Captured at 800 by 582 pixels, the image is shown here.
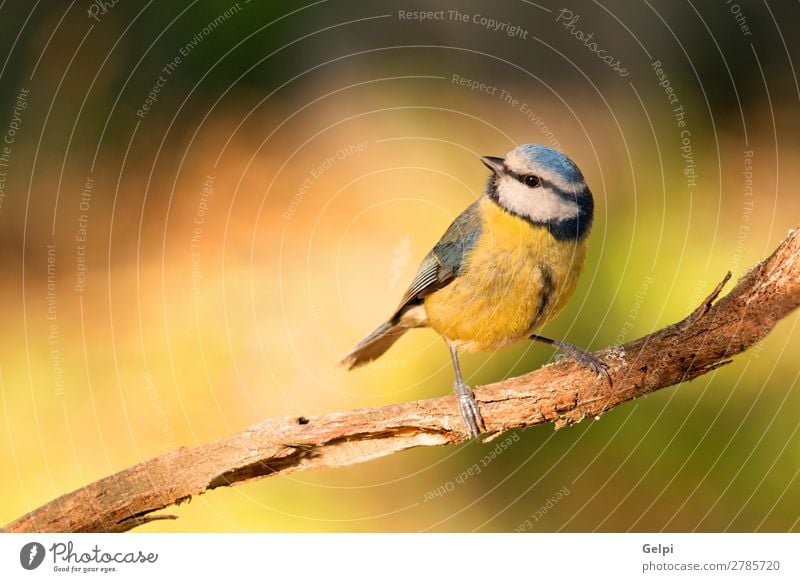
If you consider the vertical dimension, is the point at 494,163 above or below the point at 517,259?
above

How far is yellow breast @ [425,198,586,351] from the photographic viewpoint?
90.9 inches

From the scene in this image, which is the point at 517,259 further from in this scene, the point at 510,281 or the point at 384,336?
the point at 384,336

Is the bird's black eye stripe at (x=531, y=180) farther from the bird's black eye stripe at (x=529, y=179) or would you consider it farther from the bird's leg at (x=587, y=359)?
the bird's leg at (x=587, y=359)

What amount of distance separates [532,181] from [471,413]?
71cm


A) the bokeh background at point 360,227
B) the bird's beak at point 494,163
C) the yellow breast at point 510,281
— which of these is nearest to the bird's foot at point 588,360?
the yellow breast at point 510,281

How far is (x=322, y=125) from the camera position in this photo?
3279 mm

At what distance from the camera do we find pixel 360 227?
3145mm

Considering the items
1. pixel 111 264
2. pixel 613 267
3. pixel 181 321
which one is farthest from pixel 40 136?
pixel 613 267

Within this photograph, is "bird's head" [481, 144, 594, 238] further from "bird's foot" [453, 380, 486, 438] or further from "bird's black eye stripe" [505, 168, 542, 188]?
→ "bird's foot" [453, 380, 486, 438]

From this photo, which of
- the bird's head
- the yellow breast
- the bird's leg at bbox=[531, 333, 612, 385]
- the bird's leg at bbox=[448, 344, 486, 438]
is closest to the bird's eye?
the bird's head

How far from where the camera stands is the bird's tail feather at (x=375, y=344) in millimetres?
2730

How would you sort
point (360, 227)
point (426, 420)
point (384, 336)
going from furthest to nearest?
point (360, 227) → point (384, 336) → point (426, 420)

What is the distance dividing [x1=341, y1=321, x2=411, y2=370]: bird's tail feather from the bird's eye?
701mm

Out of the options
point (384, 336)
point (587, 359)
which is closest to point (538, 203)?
point (587, 359)
